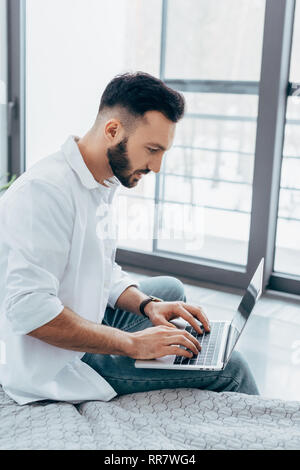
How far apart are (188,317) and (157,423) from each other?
1.11 ft

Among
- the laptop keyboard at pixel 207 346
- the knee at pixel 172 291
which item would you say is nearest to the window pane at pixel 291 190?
the knee at pixel 172 291

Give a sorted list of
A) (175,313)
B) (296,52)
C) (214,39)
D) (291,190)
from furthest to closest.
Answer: (214,39)
(291,190)
(296,52)
(175,313)

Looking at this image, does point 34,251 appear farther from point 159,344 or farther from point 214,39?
point 214,39

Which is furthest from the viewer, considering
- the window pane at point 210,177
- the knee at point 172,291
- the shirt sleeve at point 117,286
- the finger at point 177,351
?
the window pane at point 210,177

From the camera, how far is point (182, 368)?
1.30m

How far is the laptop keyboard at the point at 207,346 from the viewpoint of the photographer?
133 cm

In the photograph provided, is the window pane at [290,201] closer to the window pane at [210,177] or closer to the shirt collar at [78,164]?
the window pane at [210,177]

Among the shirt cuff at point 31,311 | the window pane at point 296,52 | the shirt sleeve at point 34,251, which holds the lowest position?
the shirt cuff at point 31,311

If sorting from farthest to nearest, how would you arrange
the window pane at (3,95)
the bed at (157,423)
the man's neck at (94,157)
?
the window pane at (3,95)
the man's neck at (94,157)
the bed at (157,423)

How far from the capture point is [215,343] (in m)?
1.42

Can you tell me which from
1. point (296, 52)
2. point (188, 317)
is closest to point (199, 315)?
point (188, 317)

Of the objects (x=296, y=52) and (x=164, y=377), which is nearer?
(x=164, y=377)

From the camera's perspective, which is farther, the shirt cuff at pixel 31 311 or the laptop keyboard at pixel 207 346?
the laptop keyboard at pixel 207 346

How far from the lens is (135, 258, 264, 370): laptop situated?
1314 millimetres
